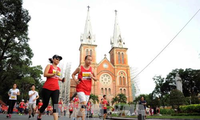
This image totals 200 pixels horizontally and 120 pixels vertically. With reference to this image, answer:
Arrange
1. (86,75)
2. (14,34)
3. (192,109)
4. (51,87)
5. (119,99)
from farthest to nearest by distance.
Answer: (119,99) → (14,34) → (192,109) → (86,75) → (51,87)

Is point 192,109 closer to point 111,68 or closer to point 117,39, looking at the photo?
point 111,68

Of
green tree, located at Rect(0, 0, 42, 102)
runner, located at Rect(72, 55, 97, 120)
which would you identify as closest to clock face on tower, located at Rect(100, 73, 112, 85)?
green tree, located at Rect(0, 0, 42, 102)

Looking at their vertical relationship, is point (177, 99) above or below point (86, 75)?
below

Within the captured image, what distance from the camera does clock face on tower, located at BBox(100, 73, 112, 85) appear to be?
51.7 m

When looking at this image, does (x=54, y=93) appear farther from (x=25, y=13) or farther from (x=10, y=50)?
(x=10, y=50)

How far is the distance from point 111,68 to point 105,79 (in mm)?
4573

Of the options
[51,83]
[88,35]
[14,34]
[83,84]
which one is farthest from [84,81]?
[88,35]

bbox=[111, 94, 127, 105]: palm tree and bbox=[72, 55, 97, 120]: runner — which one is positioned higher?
bbox=[72, 55, 97, 120]: runner

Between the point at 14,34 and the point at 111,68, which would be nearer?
the point at 14,34

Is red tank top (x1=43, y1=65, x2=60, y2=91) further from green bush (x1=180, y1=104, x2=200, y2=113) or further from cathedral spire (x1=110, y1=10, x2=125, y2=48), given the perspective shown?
A: cathedral spire (x1=110, y1=10, x2=125, y2=48)

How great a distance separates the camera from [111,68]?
54656 mm

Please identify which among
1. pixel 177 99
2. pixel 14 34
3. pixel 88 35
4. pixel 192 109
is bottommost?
pixel 192 109

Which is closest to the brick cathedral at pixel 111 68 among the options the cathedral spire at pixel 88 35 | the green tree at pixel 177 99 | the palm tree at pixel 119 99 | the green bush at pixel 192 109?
the cathedral spire at pixel 88 35

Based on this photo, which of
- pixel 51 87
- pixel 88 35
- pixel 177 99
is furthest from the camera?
pixel 88 35
